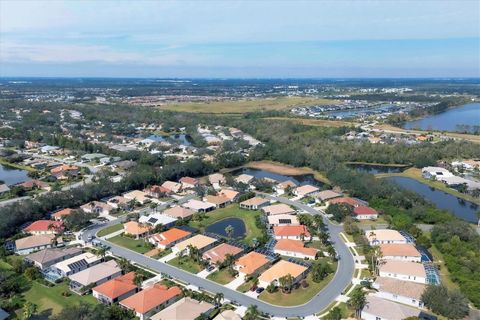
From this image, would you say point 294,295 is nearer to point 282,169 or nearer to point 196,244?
point 196,244

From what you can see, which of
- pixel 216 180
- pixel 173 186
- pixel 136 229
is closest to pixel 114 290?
pixel 136 229

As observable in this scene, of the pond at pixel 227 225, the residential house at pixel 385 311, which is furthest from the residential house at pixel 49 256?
the residential house at pixel 385 311

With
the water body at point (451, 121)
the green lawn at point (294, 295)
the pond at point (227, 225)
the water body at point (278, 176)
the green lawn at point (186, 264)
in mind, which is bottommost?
the green lawn at point (294, 295)

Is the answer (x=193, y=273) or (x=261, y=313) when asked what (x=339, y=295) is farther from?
(x=193, y=273)

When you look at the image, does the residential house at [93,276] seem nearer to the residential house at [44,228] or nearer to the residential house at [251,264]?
the residential house at [251,264]

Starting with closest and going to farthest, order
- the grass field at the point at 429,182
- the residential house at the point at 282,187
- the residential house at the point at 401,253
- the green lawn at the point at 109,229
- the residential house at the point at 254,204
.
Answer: the residential house at the point at 401,253 → the green lawn at the point at 109,229 → the residential house at the point at 254,204 → the grass field at the point at 429,182 → the residential house at the point at 282,187
